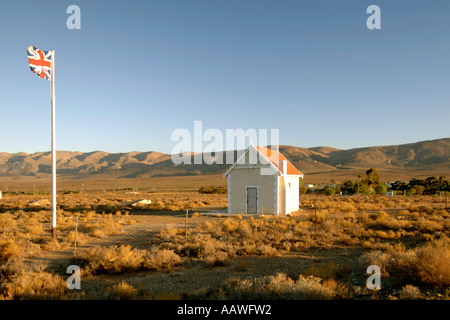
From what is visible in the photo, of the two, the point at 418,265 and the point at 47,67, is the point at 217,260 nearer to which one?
the point at 418,265

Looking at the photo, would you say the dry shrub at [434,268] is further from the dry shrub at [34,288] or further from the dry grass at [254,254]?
the dry shrub at [34,288]

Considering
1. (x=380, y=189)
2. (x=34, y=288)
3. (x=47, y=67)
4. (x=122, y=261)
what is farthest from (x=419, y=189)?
(x=34, y=288)

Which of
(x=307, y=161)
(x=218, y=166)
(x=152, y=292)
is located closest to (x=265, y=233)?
(x=152, y=292)

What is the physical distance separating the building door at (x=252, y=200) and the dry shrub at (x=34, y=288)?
667 inches

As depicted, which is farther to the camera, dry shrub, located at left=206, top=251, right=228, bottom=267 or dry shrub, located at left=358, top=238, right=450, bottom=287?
dry shrub, located at left=206, top=251, right=228, bottom=267

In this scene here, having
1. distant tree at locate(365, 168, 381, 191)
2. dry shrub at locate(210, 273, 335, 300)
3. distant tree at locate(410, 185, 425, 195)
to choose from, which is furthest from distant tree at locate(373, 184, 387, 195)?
dry shrub at locate(210, 273, 335, 300)

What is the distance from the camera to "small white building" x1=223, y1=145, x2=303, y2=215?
22.7 metres

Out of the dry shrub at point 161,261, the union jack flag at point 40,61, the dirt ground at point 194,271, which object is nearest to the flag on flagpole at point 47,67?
the union jack flag at point 40,61

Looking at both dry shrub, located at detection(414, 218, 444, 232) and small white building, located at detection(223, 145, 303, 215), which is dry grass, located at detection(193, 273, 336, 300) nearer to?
dry shrub, located at detection(414, 218, 444, 232)

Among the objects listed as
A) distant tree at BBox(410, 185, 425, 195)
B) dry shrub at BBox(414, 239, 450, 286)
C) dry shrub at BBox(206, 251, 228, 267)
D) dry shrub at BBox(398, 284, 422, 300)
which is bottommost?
distant tree at BBox(410, 185, 425, 195)

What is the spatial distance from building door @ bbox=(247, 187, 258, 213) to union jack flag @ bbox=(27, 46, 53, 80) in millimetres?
15411

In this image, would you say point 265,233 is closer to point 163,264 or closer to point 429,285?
point 163,264
